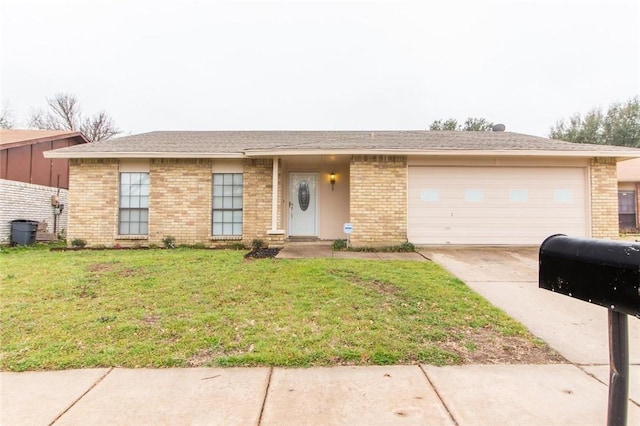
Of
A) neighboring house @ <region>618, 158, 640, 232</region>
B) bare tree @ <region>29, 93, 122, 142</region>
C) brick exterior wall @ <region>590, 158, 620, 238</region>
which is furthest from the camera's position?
bare tree @ <region>29, 93, 122, 142</region>

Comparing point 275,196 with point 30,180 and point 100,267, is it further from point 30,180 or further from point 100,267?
point 30,180

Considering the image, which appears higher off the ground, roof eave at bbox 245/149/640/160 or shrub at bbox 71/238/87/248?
roof eave at bbox 245/149/640/160

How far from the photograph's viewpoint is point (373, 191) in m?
8.46

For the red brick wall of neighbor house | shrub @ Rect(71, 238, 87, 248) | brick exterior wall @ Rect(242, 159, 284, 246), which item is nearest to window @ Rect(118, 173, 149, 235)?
→ shrub @ Rect(71, 238, 87, 248)

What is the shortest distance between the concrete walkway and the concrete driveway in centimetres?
13

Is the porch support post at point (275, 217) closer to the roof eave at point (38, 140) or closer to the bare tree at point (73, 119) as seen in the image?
the roof eave at point (38, 140)

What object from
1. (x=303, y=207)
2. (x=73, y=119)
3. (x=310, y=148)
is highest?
(x=73, y=119)

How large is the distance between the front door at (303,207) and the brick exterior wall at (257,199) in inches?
53.4

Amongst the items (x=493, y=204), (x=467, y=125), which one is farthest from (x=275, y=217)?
(x=467, y=125)

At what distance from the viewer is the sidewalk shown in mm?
1999

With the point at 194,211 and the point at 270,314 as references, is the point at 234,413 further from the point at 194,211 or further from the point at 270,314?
the point at 194,211

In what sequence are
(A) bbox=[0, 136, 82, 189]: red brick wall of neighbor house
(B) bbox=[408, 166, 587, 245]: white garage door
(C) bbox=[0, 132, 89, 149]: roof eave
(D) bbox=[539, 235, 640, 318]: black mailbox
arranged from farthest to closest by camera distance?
(A) bbox=[0, 136, 82, 189]: red brick wall of neighbor house < (C) bbox=[0, 132, 89, 149]: roof eave < (B) bbox=[408, 166, 587, 245]: white garage door < (D) bbox=[539, 235, 640, 318]: black mailbox

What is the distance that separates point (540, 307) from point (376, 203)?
4.83m

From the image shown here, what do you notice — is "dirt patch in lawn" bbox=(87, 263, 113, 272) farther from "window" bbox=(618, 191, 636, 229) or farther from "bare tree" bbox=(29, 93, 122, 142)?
"bare tree" bbox=(29, 93, 122, 142)
